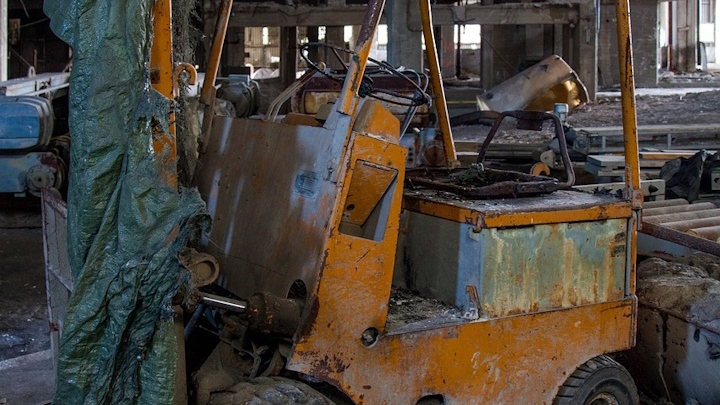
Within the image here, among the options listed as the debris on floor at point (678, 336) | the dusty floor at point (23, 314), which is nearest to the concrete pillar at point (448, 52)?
the dusty floor at point (23, 314)

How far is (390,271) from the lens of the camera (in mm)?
3406

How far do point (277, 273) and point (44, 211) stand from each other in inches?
62.5

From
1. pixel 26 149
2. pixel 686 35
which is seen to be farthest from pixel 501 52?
pixel 26 149

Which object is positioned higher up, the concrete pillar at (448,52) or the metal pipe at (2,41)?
the concrete pillar at (448,52)

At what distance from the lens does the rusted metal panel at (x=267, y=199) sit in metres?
3.31

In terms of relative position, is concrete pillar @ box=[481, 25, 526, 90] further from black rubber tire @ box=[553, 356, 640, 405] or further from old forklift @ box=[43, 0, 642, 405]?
black rubber tire @ box=[553, 356, 640, 405]

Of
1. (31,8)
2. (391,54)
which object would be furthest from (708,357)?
(31,8)

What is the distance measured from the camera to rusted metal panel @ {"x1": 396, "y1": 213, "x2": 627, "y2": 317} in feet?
12.3

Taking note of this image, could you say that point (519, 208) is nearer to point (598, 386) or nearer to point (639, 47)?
point (598, 386)

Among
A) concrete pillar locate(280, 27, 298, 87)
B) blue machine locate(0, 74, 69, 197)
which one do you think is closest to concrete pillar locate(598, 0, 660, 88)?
concrete pillar locate(280, 27, 298, 87)

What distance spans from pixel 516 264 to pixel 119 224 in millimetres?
1738

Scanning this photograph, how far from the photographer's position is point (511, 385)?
387cm

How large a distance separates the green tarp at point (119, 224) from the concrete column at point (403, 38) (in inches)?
480

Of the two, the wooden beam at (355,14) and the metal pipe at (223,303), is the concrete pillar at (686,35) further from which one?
the metal pipe at (223,303)
